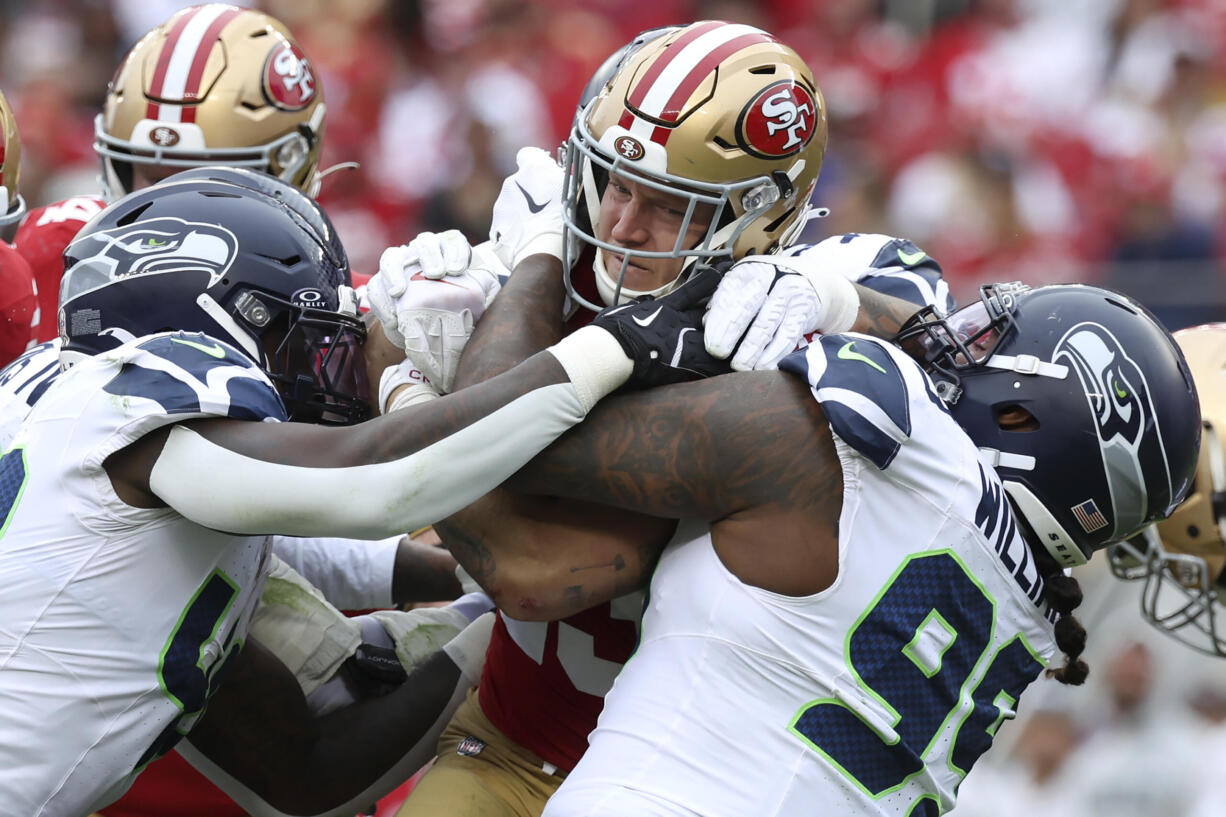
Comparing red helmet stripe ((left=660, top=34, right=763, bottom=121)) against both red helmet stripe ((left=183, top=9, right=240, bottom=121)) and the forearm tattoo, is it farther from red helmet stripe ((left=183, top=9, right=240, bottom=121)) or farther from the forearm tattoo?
red helmet stripe ((left=183, top=9, right=240, bottom=121))

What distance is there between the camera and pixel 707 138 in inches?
114

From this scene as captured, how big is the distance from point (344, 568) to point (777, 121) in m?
1.71

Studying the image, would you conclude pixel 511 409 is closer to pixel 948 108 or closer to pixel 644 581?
pixel 644 581

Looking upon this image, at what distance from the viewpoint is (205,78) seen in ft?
15.4

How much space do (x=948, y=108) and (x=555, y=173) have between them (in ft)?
17.5

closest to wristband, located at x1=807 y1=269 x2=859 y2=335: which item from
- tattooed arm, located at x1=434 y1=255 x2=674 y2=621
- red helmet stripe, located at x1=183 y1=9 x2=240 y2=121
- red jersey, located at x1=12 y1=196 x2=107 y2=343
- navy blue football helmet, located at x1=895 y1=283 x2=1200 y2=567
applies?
navy blue football helmet, located at x1=895 y1=283 x2=1200 y2=567

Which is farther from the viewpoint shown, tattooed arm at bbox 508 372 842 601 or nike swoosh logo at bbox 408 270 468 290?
nike swoosh logo at bbox 408 270 468 290

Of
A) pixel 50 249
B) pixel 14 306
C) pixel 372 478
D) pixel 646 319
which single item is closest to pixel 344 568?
pixel 14 306

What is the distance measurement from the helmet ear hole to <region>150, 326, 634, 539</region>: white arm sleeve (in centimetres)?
82

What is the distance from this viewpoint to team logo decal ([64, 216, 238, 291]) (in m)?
2.86

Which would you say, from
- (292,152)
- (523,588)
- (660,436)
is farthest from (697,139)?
(292,152)

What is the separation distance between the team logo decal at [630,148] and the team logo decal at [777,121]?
0.21 metres

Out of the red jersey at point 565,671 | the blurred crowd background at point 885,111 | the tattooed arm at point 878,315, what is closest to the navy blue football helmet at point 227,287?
the red jersey at point 565,671

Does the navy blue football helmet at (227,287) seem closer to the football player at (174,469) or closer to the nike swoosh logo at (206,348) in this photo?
the football player at (174,469)
